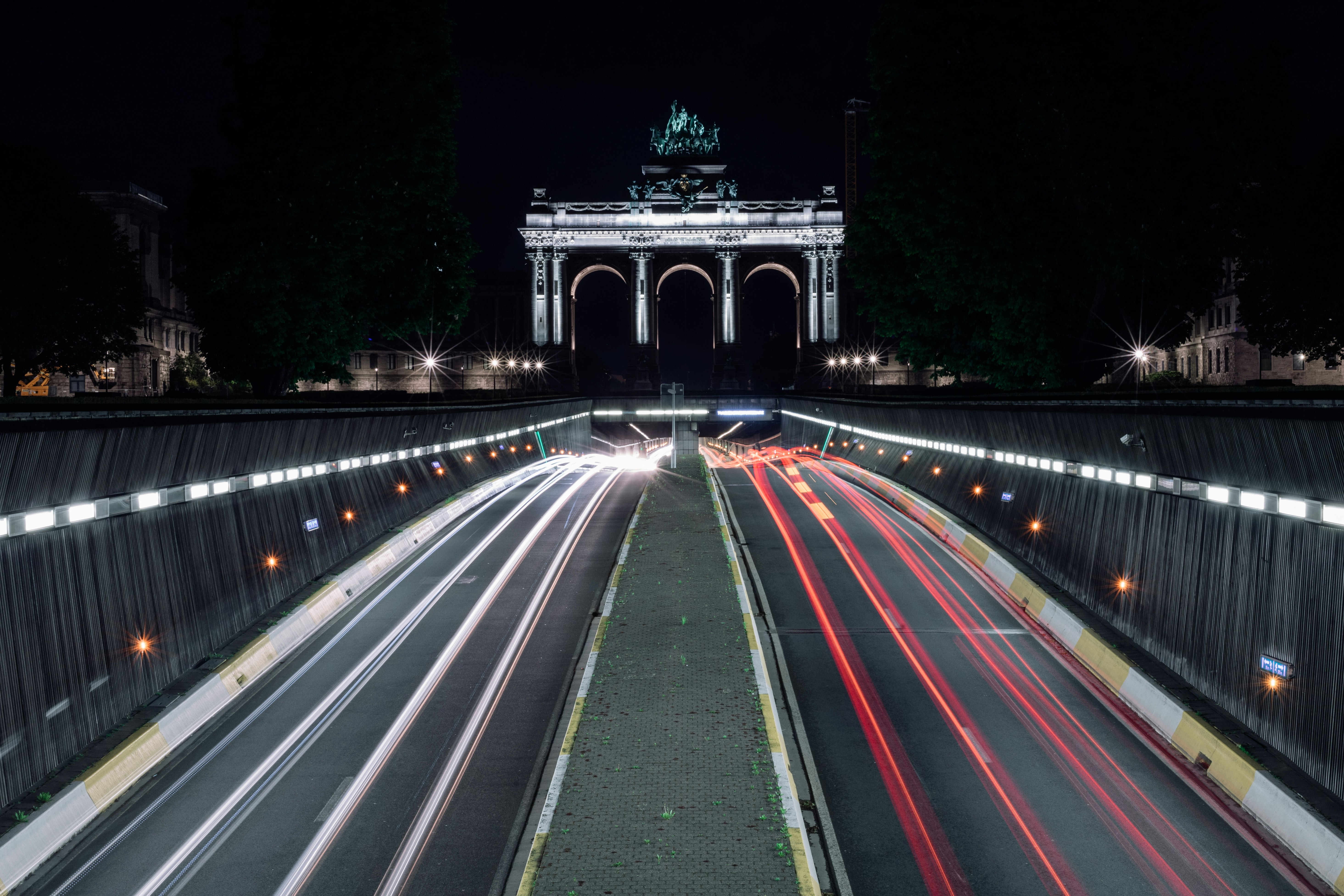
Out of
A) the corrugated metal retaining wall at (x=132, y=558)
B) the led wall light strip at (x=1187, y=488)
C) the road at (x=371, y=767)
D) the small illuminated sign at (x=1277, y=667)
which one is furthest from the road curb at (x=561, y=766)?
the led wall light strip at (x=1187, y=488)

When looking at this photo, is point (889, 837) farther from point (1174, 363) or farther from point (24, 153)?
point (1174, 363)

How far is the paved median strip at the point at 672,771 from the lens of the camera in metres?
7.14

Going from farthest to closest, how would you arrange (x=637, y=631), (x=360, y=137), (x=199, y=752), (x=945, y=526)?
1. (x=360, y=137)
2. (x=945, y=526)
3. (x=637, y=631)
4. (x=199, y=752)

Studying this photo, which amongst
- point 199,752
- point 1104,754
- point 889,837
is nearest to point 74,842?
point 199,752

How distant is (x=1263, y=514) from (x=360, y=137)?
1163 inches

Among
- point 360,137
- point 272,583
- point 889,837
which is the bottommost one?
point 889,837

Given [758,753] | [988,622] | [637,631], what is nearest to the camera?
[758,753]

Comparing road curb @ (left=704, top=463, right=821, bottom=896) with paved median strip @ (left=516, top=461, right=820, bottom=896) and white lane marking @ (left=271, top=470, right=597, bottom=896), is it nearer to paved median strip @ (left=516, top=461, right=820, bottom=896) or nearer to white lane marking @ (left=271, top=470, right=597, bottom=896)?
paved median strip @ (left=516, top=461, right=820, bottom=896)

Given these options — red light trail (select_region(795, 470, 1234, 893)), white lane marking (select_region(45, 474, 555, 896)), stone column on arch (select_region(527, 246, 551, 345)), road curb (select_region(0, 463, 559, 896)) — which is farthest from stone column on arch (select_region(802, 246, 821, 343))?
road curb (select_region(0, 463, 559, 896))

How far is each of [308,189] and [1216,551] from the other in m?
28.1

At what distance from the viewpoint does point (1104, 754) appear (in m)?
10.1

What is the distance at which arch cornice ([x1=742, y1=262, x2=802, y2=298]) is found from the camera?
130m

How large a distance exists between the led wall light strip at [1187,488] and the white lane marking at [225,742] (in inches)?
451

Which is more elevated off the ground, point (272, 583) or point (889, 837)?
point (272, 583)
